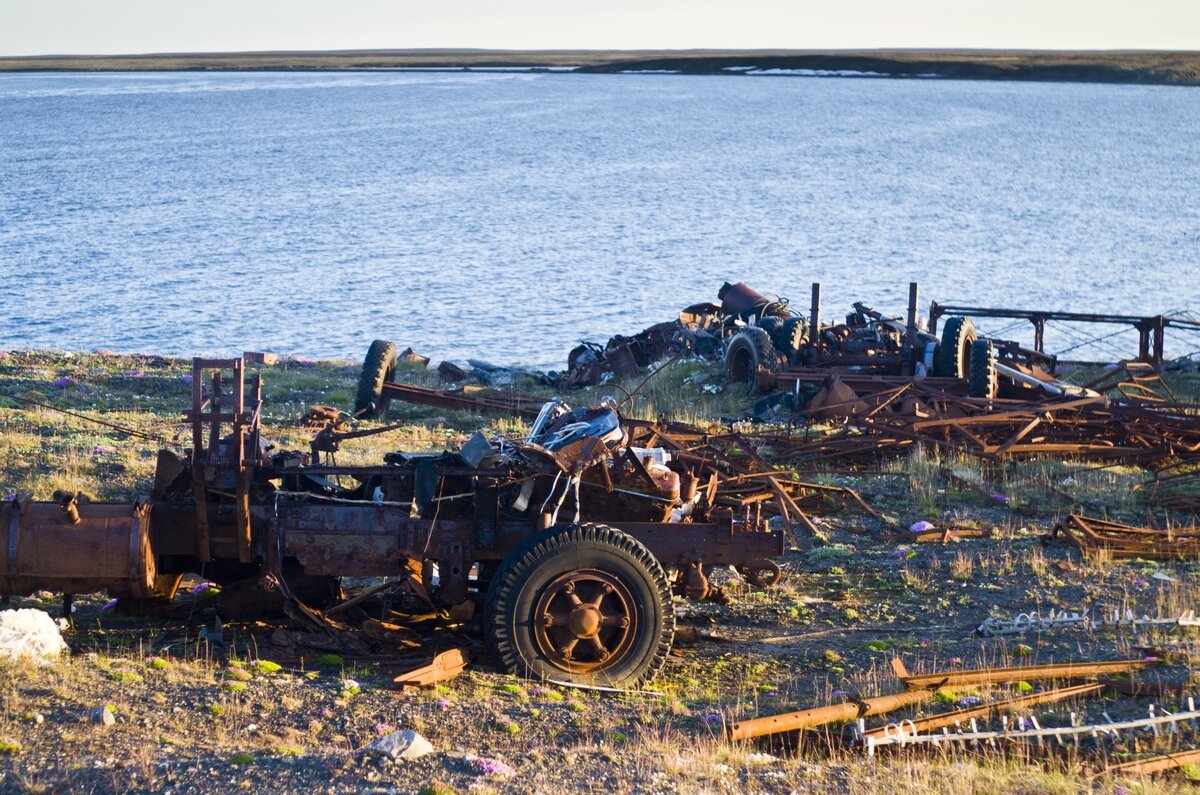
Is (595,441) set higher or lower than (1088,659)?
higher

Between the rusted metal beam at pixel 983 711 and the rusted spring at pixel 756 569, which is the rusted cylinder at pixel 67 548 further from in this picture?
the rusted metal beam at pixel 983 711

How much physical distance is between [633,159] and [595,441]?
88.1 m

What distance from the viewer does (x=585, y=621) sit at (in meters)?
7.70

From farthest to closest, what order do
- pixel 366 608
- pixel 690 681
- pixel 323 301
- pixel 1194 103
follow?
pixel 1194 103, pixel 323 301, pixel 366 608, pixel 690 681

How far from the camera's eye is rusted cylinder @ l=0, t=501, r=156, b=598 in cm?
782

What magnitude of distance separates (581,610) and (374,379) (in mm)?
11345

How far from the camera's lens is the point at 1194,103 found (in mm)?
163375

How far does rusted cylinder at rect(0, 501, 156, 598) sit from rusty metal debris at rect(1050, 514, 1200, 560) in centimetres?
710

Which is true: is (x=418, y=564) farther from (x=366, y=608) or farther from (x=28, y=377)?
(x=28, y=377)

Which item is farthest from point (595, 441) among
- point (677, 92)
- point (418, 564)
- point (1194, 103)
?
point (677, 92)

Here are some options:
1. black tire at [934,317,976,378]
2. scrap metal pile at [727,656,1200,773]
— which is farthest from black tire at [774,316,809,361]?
scrap metal pile at [727,656,1200,773]

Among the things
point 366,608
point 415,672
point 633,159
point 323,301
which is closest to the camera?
point 415,672

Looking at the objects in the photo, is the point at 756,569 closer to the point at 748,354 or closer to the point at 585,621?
the point at 585,621

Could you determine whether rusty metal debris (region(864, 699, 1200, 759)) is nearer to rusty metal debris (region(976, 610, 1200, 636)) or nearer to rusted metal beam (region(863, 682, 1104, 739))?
rusted metal beam (region(863, 682, 1104, 739))
